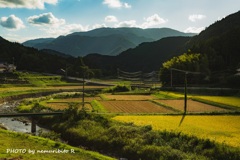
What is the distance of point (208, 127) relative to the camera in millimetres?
30203

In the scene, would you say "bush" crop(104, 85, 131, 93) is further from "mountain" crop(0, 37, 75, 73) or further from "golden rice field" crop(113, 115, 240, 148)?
"mountain" crop(0, 37, 75, 73)

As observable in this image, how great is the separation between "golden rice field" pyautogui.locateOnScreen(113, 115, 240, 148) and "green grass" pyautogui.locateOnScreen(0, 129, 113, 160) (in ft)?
28.7

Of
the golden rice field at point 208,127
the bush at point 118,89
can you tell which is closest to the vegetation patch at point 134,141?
the golden rice field at point 208,127

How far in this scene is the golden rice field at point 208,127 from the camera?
2551 cm

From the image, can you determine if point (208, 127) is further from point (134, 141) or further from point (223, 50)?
point (223, 50)

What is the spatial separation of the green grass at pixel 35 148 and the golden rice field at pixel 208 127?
8.74 meters

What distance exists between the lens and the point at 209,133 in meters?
27.0

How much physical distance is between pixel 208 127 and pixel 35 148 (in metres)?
16.2

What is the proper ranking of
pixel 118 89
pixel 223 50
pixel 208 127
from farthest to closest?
pixel 223 50
pixel 118 89
pixel 208 127

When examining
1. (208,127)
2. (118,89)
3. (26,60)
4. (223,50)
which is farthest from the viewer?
(26,60)

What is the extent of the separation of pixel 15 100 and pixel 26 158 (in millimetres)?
47931

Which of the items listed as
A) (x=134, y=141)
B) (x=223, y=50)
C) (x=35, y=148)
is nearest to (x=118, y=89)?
(x=223, y=50)

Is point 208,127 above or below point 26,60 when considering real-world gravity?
below

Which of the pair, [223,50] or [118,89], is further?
[223,50]
